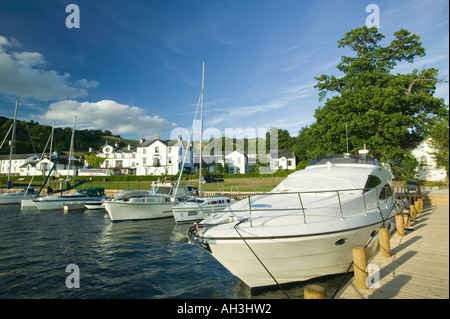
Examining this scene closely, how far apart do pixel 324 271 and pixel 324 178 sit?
3188mm

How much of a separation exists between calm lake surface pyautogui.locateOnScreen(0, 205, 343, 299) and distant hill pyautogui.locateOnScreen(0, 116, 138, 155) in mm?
92747

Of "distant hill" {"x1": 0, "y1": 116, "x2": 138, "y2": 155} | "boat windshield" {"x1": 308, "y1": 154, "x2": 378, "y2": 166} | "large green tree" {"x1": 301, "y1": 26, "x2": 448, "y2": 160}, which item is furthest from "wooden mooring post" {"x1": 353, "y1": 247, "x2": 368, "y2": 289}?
"distant hill" {"x1": 0, "y1": 116, "x2": 138, "y2": 155}

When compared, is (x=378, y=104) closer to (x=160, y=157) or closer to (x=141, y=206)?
(x=141, y=206)

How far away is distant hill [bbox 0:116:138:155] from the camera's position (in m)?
94.3

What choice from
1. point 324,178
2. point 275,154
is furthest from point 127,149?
point 324,178

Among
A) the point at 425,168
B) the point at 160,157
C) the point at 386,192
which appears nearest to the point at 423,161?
the point at 425,168

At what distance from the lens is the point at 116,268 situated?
8258mm

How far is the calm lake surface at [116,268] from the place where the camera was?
6.41m

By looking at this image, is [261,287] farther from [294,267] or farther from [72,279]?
[72,279]

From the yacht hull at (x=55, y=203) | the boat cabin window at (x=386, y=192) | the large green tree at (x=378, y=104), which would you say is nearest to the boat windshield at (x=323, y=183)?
the boat cabin window at (x=386, y=192)

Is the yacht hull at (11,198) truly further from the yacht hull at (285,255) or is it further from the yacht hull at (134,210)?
the yacht hull at (285,255)

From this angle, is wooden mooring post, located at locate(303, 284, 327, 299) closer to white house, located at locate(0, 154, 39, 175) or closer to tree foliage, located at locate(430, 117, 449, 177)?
tree foliage, located at locate(430, 117, 449, 177)

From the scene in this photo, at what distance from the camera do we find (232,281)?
7.12 metres

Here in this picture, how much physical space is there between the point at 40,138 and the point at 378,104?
130949mm
